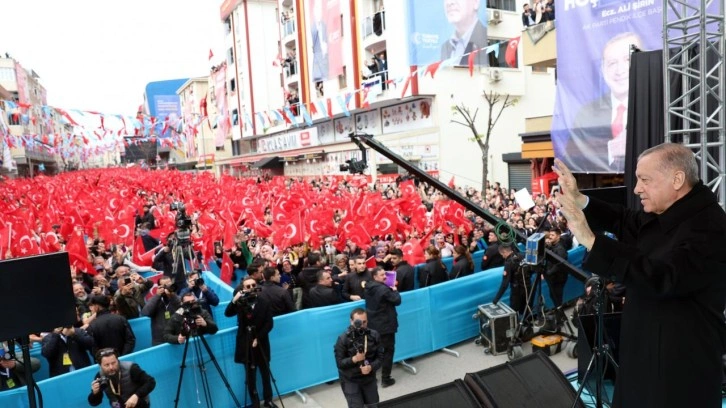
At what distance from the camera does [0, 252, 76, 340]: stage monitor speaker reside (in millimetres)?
3869

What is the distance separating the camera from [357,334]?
561cm

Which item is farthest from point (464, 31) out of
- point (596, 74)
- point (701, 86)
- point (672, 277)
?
point (672, 277)

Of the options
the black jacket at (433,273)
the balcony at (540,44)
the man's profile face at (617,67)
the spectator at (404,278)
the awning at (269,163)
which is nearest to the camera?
the spectator at (404,278)

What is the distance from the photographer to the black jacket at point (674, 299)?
1.99 meters

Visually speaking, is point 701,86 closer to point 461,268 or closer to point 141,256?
point 461,268

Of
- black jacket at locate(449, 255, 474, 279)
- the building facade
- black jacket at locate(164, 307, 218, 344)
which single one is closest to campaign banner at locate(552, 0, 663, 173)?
black jacket at locate(449, 255, 474, 279)

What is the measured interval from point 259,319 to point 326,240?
5955mm

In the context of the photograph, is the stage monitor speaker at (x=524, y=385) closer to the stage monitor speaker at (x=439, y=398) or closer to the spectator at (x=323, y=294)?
the stage monitor speaker at (x=439, y=398)

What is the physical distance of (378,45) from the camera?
1217 inches

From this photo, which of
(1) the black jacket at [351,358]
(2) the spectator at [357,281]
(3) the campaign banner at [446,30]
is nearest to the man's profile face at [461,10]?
(3) the campaign banner at [446,30]

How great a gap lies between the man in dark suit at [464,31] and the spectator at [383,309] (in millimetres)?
22838

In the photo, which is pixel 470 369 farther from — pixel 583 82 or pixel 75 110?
pixel 75 110

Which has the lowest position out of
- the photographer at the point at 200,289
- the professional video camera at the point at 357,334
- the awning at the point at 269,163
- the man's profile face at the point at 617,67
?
the professional video camera at the point at 357,334

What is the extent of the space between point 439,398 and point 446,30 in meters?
27.3
